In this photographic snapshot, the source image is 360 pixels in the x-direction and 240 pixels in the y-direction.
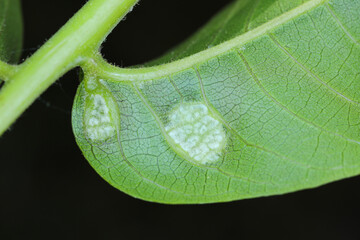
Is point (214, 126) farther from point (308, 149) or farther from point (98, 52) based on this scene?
point (98, 52)

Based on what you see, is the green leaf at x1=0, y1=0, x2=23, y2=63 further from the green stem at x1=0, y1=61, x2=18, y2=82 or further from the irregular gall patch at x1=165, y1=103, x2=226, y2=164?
the irregular gall patch at x1=165, y1=103, x2=226, y2=164

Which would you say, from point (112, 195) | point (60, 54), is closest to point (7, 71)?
point (60, 54)

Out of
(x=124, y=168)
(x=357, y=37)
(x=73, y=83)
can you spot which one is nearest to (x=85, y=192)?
(x=73, y=83)

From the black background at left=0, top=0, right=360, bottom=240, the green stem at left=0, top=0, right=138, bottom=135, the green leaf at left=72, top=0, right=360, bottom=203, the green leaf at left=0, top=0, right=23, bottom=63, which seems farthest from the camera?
the black background at left=0, top=0, right=360, bottom=240

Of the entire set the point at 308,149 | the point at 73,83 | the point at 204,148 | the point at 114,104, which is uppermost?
the point at 73,83

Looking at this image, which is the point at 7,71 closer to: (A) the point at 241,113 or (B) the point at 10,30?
(B) the point at 10,30

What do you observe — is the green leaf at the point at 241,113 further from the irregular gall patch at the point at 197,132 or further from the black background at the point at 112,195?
the black background at the point at 112,195

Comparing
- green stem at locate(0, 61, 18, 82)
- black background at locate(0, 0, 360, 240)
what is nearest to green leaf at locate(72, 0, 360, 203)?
green stem at locate(0, 61, 18, 82)
